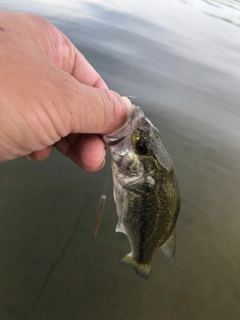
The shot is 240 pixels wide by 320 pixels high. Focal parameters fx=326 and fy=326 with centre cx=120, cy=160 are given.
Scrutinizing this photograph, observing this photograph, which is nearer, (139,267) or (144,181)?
(144,181)

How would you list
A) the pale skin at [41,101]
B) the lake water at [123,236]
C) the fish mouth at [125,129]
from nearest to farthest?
the pale skin at [41,101] → the fish mouth at [125,129] → the lake water at [123,236]

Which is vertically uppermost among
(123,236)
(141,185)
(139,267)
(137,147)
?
(137,147)

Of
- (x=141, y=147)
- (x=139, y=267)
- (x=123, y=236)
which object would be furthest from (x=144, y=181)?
(x=123, y=236)

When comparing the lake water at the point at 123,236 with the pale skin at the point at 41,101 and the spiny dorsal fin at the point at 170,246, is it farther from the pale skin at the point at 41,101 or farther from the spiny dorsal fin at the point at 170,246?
the pale skin at the point at 41,101

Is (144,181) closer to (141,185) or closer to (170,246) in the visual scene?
(141,185)

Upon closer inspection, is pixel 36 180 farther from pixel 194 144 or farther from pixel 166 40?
pixel 166 40

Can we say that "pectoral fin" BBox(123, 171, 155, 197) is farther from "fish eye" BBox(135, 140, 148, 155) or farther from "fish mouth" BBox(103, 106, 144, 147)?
"fish mouth" BBox(103, 106, 144, 147)

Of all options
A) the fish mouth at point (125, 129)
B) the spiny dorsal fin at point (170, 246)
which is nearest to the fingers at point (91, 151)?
the fish mouth at point (125, 129)

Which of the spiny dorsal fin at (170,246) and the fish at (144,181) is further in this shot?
the spiny dorsal fin at (170,246)
